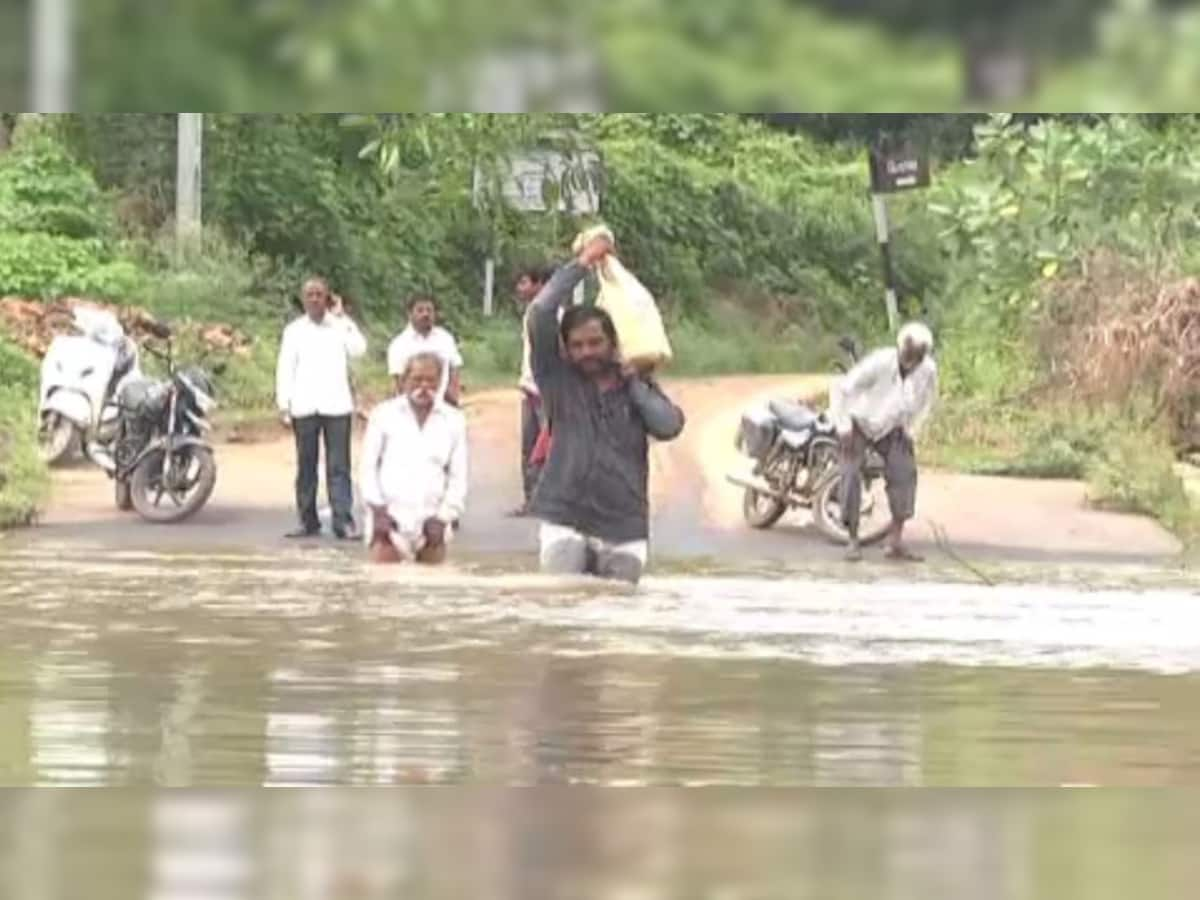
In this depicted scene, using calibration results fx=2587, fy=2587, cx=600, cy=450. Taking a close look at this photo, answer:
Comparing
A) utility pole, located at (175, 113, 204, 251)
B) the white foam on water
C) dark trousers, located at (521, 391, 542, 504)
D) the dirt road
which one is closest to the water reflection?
the white foam on water

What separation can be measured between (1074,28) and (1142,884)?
162 centimetres

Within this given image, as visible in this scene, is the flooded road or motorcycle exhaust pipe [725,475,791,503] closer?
the flooded road

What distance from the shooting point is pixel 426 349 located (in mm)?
5391

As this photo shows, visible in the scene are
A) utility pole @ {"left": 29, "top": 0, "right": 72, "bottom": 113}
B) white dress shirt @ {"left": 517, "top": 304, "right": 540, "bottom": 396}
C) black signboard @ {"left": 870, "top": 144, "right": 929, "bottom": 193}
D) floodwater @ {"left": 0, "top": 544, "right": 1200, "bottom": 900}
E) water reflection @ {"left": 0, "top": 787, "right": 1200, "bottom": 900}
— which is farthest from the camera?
white dress shirt @ {"left": 517, "top": 304, "right": 540, "bottom": 396}

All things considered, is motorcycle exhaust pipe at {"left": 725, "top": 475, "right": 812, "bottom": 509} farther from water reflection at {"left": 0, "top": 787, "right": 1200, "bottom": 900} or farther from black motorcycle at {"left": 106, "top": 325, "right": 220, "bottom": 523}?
black motorcycle at {"left": 106, "top": 325, "right": 220, "bottom": 523}

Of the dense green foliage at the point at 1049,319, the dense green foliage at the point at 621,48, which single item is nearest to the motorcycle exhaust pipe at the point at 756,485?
the dense green foliage at the point at 1049,319

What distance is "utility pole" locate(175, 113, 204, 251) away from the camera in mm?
5031

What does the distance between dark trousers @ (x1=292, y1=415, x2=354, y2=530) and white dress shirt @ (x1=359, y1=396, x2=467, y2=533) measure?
4 centimetres

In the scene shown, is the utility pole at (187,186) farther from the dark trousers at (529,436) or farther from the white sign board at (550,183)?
the dark trousers at (529,436)

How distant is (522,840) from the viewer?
4.93 meters

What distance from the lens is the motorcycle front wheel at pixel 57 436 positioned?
539cm

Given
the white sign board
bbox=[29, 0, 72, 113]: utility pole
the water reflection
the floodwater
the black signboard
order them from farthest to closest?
the white sign board → the black signboard → the floodwater → the water reflection → bbox=[29, 0, 72, 113]: utility pole

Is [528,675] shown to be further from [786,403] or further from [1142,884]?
[1142,884]

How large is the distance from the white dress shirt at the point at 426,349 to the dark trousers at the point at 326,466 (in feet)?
0.52
